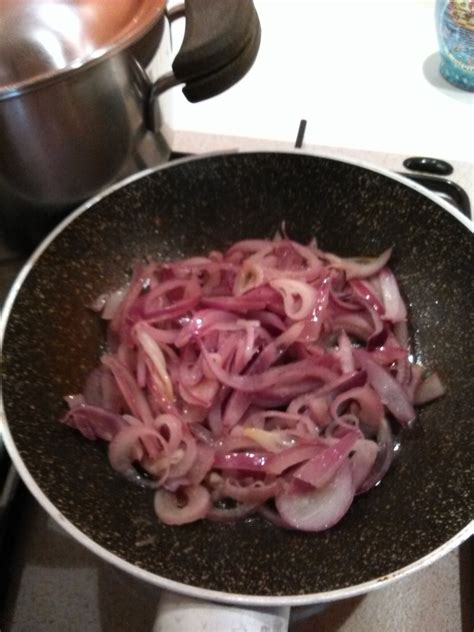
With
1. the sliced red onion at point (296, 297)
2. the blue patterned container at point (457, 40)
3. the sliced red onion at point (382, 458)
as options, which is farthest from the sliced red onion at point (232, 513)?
the blue patterned container at point (457, 40)

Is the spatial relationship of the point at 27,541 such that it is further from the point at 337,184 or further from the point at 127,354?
the point at 337,184

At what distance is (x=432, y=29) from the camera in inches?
47.1

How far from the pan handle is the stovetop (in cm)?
12

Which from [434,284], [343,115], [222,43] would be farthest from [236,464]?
[343,115]

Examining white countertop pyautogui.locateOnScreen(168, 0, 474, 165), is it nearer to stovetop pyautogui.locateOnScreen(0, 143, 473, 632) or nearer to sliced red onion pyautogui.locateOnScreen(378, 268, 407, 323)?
sliced red onion pyautogui.locateOnScreen(378, 268, 407, 323)

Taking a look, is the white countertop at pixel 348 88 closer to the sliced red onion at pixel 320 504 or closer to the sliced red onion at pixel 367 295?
the sliced red onion at pixel 367 295

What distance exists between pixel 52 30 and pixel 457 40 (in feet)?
2.08

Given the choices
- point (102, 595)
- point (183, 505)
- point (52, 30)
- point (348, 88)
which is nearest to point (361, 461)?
point (183, 505)

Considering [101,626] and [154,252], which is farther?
[154,252]

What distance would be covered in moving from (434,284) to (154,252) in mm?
345

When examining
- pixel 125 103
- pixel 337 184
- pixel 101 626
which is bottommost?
pixel 101 626

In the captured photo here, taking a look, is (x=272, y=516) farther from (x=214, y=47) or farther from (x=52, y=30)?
(x=52, y=30)

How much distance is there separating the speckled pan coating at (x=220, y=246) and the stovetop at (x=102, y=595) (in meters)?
0.10

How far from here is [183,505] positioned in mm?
604
